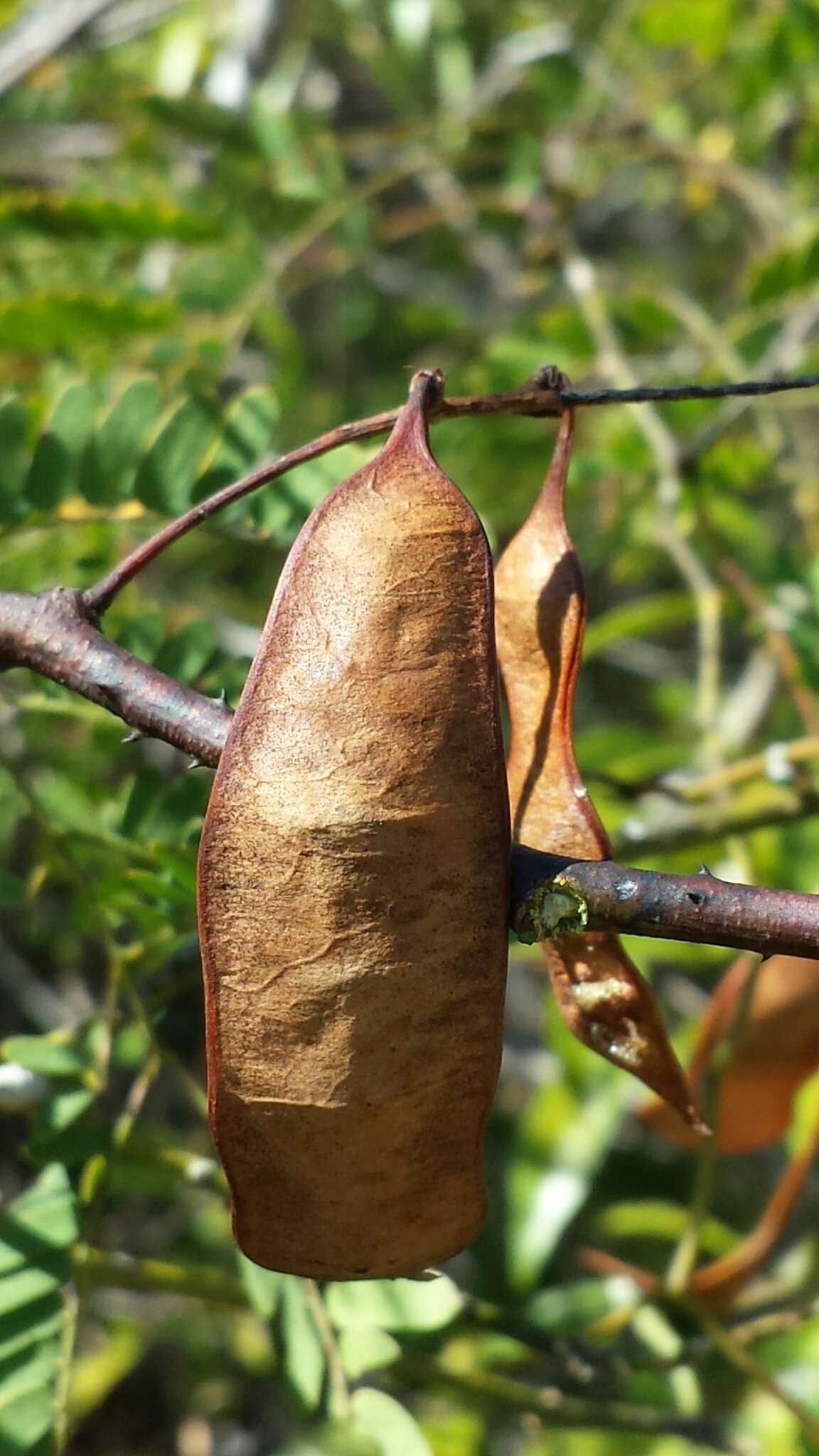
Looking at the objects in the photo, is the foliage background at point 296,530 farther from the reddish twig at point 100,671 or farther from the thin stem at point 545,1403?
the reddish twig at point 100,671

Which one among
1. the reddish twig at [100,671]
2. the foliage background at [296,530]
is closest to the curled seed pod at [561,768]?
the reddish twig at [100,671]

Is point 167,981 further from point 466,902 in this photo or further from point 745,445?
point 745,445

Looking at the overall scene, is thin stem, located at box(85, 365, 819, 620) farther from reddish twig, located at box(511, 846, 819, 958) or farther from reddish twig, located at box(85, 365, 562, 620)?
reddish twig, located at box(511, 846, 819, 958)

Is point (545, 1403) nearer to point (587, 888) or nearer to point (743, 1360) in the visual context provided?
point (743, 1360)

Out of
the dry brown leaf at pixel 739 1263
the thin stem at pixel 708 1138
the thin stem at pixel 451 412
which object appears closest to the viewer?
the thin stem at pixel 451 412

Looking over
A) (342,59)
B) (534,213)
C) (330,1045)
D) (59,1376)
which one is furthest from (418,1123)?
(342,59)

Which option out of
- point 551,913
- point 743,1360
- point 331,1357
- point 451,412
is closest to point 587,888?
point 551,913
